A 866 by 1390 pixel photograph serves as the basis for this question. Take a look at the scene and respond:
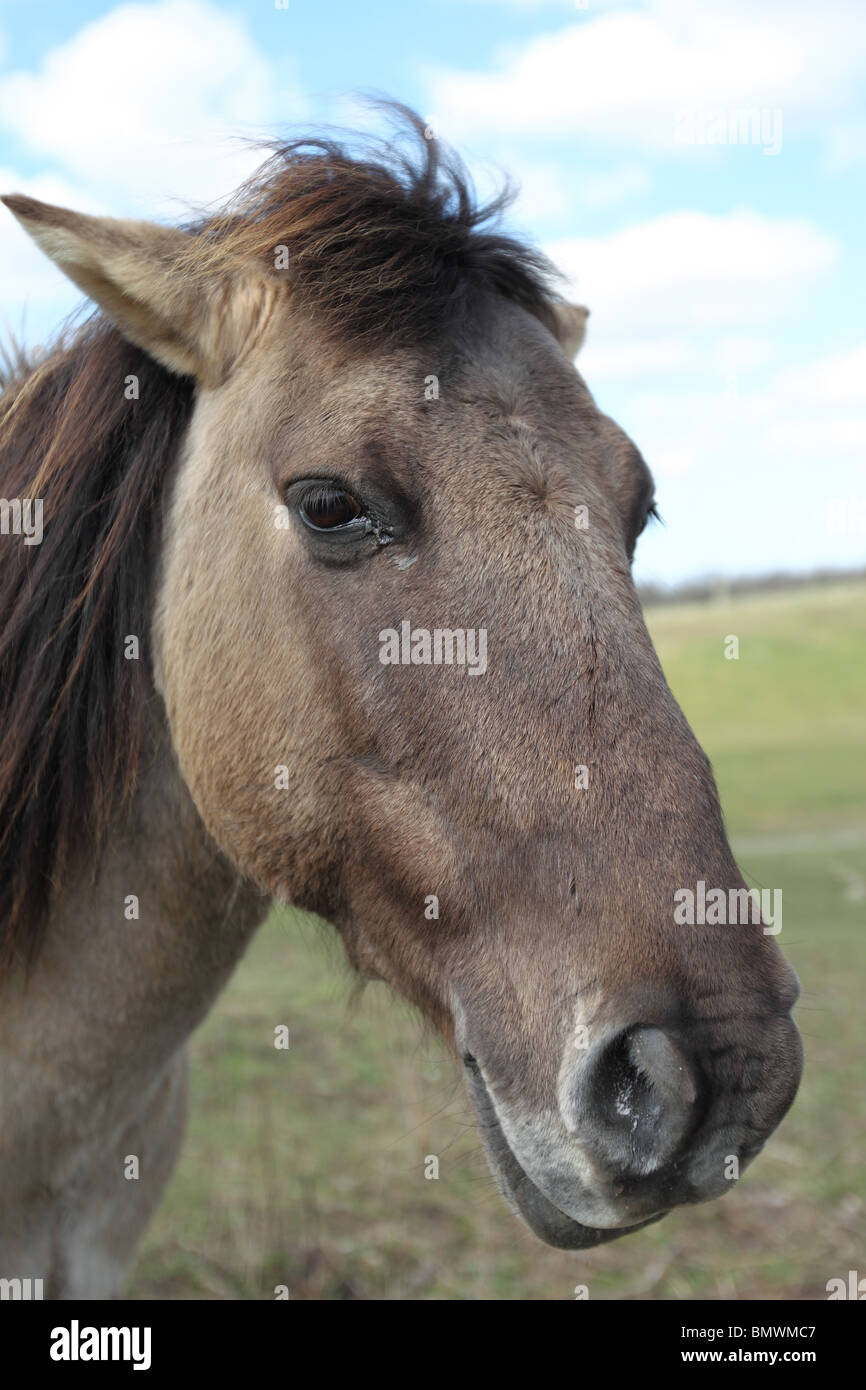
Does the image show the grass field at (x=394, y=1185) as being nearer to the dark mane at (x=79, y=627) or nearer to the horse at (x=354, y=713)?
the horse at (x=354, y=713)

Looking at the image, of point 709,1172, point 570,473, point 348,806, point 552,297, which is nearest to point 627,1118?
point 709,1172

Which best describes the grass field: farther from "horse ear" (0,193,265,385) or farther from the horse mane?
"horse ear" (0,193,265,385)

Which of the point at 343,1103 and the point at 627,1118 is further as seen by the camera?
the point at 343,1103

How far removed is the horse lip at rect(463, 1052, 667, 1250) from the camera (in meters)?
2.24

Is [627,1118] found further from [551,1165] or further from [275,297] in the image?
[275,297]

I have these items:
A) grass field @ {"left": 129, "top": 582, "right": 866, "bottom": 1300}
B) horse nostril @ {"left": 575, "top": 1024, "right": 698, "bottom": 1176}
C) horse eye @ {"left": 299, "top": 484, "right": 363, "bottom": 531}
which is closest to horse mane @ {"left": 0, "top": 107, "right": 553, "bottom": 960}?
horse eye @ {"left": 299, "top": 484, "right": 363, "bottom": 531}

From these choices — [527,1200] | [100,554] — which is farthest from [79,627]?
[527,1200]

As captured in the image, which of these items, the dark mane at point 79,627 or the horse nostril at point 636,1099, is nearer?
the horse nostril at point 636,1099

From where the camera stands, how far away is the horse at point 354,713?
215cm

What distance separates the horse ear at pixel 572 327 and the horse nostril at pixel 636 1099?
2.42 meters

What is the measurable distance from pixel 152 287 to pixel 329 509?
2.67 ft

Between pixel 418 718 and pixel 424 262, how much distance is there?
1.29 m

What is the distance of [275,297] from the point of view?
2910 millimetres

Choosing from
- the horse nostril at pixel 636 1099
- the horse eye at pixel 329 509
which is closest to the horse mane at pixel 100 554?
the horse eye at pixel 329 509
